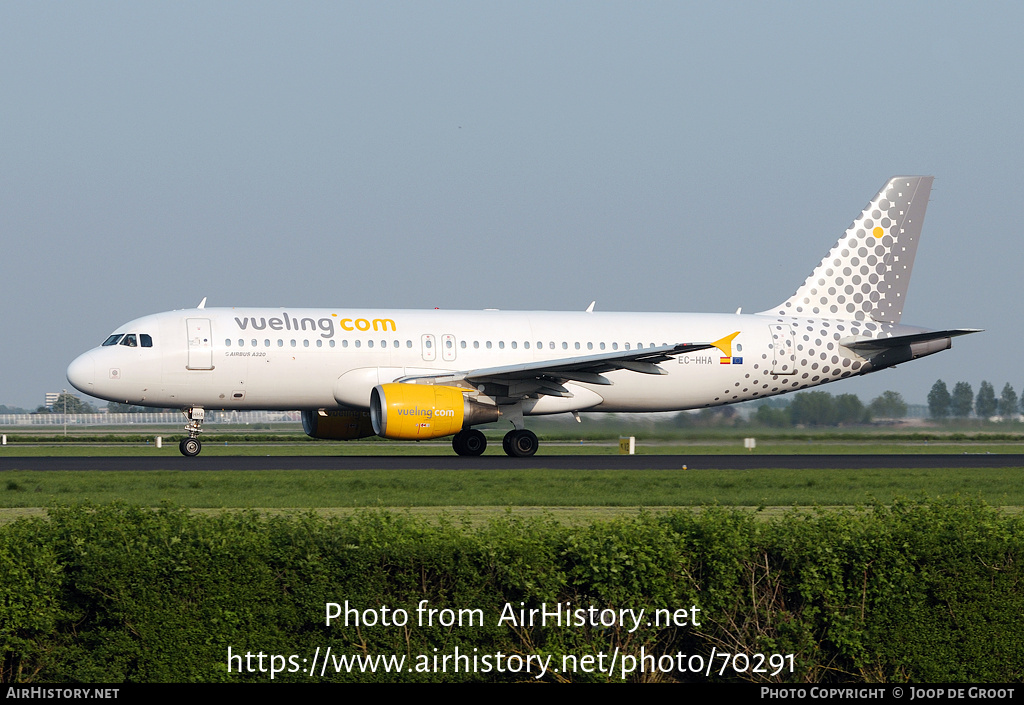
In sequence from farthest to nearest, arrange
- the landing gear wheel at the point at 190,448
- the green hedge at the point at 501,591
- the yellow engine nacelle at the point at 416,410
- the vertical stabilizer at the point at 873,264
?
the vertical stabilizer at the point at 873,264
the landing gear wheel at the point at 190,448
the yellow engine nacelle at the point at 416,410
the green hedge at the point at 501,591

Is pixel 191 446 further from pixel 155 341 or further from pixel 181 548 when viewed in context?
pixel 181 548

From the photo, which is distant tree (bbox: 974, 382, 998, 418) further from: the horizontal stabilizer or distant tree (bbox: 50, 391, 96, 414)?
distant tree (bbox: 50, 391, 96, 414)

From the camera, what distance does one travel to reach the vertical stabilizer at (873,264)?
35.2 m

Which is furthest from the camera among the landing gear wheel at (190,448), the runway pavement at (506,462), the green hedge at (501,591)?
the landing gear wheel at (190,448)

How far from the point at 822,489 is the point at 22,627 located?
14.4 meters

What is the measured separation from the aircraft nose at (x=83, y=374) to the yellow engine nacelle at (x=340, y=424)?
5.73 metres

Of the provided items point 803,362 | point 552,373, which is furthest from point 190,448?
point 803,362

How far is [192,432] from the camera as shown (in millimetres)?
29500

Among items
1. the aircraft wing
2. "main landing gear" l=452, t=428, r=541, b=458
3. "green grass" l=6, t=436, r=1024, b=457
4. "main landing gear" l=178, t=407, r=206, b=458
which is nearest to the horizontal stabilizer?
"green grass" l=6, t=436, r=1024, b=457

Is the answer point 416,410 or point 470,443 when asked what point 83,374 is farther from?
point 470,443

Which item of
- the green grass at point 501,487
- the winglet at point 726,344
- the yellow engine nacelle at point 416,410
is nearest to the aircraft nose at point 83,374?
the green grass at point 501,487

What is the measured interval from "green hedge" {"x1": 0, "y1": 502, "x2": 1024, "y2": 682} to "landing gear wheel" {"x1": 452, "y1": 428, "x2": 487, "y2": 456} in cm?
2175

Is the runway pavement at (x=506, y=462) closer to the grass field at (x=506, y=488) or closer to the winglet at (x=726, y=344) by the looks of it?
the grass field at (x=506, y=488)
